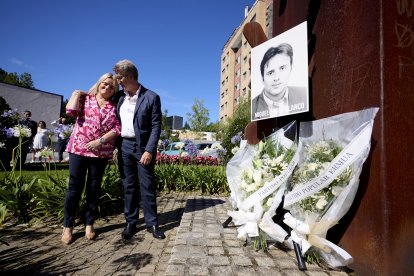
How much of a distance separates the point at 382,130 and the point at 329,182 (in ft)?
1.73

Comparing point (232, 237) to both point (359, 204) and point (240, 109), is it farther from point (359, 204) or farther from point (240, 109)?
point (240, 109)

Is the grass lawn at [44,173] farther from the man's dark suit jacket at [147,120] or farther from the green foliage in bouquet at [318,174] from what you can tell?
the green foliage in bouquet at [318,174]

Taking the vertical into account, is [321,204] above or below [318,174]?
below

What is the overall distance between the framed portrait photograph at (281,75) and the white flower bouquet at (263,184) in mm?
331

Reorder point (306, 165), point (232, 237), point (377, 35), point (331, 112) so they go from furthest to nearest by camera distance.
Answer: point (232, 237), point (331, 112), point (306, 165), point (377, 35)

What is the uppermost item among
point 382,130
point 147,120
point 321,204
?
point 147,120

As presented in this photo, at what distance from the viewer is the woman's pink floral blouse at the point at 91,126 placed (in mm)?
3207

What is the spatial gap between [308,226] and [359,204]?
42 cm

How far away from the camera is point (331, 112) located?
9.25 feet

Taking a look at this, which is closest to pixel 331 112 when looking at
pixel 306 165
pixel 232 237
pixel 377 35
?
pixel 306 165

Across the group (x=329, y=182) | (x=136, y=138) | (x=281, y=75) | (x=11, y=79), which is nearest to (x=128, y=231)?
(x=136, y=138)

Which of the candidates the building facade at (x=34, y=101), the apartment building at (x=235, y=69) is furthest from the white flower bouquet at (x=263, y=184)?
the apartment building at (x=235, y=69)

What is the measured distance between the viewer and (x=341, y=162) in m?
2.22

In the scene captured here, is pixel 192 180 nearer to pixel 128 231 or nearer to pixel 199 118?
pixel 128 231
